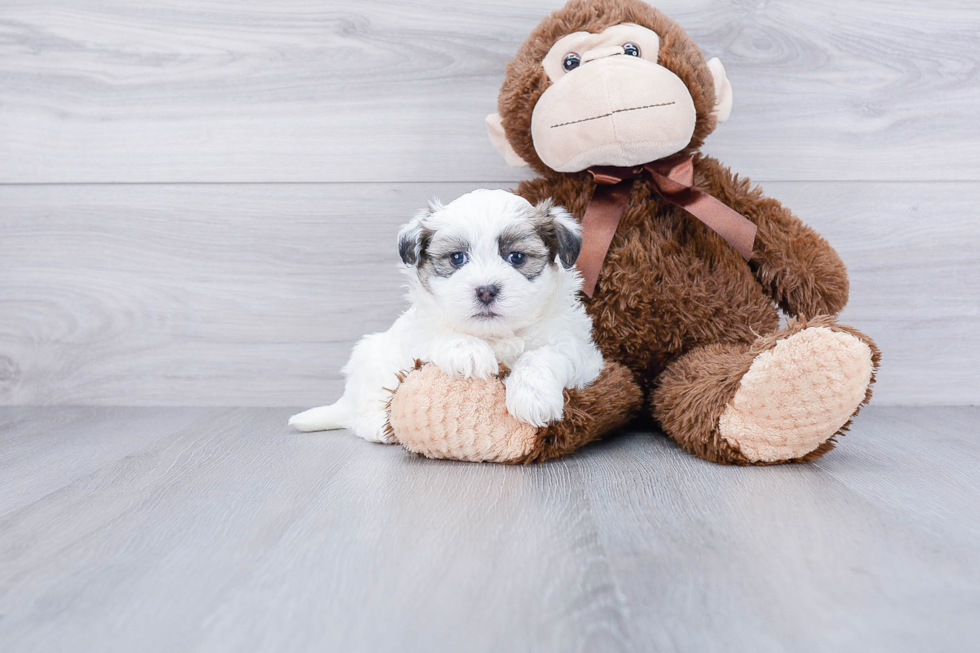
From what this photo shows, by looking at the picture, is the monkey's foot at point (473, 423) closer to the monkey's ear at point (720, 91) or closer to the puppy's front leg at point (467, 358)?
the puppy's front leg at point (467, 358)

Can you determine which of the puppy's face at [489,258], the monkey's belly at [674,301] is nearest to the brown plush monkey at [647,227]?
the monkey's belly at [674,301]

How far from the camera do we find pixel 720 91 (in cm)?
127

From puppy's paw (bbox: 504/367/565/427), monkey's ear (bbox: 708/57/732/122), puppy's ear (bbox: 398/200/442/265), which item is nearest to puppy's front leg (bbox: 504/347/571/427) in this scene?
puppy's paw (bbox: 504/367/565/427)

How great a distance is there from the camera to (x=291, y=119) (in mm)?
1544

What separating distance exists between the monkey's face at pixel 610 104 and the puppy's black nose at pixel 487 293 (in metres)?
0.32

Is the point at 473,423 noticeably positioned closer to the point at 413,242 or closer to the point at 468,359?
the point at 468,359

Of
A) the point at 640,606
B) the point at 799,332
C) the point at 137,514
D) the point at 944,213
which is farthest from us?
the point at 944,213

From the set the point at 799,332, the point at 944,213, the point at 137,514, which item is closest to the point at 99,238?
the point at 137,514

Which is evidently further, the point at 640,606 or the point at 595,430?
the point at 595,430

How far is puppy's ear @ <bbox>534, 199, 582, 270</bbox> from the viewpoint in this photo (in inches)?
41.2

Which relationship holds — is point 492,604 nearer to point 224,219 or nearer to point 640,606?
point 640,606

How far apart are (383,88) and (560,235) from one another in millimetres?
693

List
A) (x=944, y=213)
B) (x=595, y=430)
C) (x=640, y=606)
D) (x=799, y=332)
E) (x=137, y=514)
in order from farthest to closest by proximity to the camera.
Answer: (x=944, y=213) → (x=595, y=430) → (x=799, y=332) → (x=137, y=514) → (x=640, y=606)

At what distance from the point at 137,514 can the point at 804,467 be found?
33.5 inches
